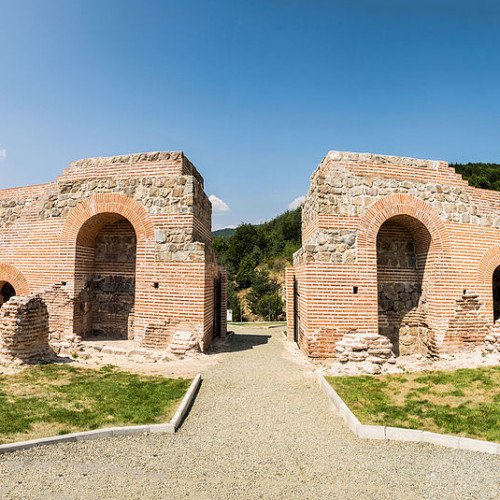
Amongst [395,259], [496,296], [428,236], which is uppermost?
[428,236]

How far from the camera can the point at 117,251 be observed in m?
11.2

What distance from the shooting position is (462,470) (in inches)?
158

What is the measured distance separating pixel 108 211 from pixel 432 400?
927 centimetres

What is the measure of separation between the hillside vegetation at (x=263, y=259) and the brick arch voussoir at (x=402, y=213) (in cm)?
1934

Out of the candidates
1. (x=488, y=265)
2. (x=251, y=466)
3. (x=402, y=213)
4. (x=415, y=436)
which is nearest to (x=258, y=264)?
(x=488, y=265)

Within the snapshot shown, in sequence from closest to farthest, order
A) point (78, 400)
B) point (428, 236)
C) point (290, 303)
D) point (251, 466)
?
point (251, 466) → point (78, 400) → point (428, 236) → point (290, 303)

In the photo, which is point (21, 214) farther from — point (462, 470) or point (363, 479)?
point (462, 470)

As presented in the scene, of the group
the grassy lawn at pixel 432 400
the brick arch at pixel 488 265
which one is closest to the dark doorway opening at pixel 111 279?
the grassy lawn at pixel 432 400

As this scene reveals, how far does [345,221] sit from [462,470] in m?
6.19

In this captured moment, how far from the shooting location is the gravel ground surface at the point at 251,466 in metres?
3.64

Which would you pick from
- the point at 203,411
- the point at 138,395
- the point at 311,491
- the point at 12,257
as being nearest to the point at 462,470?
the point at 311,491

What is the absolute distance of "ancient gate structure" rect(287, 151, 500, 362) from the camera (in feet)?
29.3

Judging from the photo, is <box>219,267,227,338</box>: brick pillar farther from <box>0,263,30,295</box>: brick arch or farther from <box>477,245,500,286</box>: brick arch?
<box>477,245,500,286</box>: brick arch

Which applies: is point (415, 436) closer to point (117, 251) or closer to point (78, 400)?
point (78, 400)
